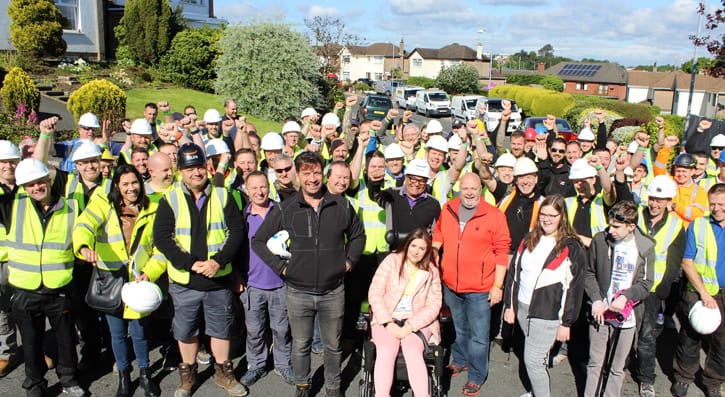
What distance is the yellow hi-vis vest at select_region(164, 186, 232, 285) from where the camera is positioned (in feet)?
14.3

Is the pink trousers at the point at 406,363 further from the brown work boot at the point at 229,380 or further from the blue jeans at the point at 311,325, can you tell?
the brown work boot at the point at 229,380

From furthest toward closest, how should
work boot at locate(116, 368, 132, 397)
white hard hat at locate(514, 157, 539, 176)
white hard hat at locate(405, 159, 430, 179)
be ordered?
white hard hat at locate(514, 157, 539, 176)
white hard hat at locate(405, 159, 430, 179)
work boot at locate(116, 368, 132, 397)

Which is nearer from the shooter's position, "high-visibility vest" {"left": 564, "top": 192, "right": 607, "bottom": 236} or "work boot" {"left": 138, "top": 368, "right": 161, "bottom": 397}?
"work boot" {"left": 138, "top": 368, "right": 161, "bottom": 397}

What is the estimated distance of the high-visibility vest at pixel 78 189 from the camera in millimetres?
4809

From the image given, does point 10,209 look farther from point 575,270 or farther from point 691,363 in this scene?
point 691,363

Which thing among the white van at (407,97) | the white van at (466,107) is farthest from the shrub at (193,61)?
the white van at (407,97)

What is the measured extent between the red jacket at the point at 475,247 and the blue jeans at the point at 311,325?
3.28 ft

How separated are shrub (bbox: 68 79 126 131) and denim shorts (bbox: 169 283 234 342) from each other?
12.2 metres

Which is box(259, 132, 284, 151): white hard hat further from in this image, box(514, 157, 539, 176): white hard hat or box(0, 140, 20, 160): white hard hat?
box(514, 157, 539, 176): white hard hat

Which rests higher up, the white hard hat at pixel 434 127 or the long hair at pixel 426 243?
the white hard hat at pixel 434 127

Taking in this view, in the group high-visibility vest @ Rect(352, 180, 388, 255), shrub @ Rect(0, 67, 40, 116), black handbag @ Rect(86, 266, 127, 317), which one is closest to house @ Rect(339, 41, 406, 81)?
shrub @ Rect(0, 67, 40, 116)

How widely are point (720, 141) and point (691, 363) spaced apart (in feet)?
10.4

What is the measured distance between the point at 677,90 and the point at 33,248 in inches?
2344

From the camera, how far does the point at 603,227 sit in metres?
5.08
